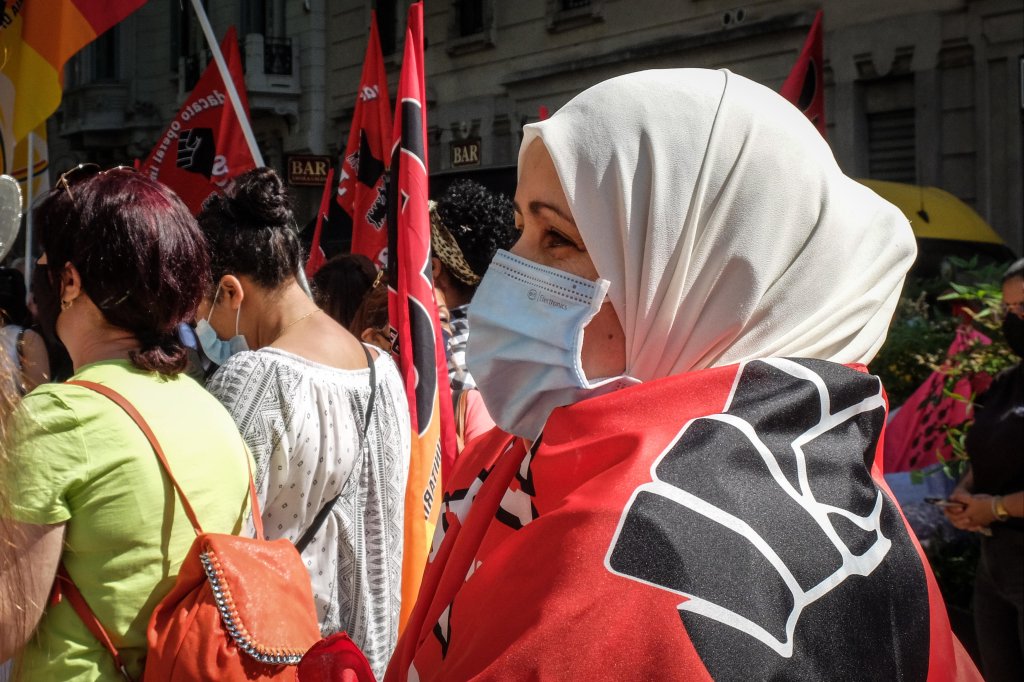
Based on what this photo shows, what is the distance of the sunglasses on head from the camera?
7.15 ft

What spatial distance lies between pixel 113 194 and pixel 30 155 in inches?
112

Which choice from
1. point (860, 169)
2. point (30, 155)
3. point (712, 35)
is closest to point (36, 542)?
point (30, 155)

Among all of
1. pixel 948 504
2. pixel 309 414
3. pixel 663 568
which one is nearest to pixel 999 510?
pixel 948 504

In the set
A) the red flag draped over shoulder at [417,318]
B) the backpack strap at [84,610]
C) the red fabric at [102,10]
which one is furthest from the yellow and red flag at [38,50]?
the backpack strap at [84,610]

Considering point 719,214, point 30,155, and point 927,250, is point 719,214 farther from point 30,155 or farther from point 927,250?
point 927,250

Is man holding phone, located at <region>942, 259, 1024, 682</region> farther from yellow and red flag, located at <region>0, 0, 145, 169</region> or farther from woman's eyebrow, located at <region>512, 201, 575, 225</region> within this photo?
yellow and red flag, located at <region>0, 0, 145, 169</region>

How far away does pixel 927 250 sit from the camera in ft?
29.9

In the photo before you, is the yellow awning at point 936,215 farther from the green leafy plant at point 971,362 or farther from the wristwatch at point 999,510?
the wristwatch at point 999,510

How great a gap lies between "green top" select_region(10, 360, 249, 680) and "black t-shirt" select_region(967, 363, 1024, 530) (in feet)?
10.3

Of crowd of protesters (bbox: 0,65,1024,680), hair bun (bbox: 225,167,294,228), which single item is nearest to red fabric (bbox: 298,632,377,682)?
crowd of protesters (bbox: 0,65,1024,680)

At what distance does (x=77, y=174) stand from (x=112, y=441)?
680 millimetres

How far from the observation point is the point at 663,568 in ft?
3.72

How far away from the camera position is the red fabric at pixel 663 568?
1111 millimetres

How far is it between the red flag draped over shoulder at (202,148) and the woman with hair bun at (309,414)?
125 inches
